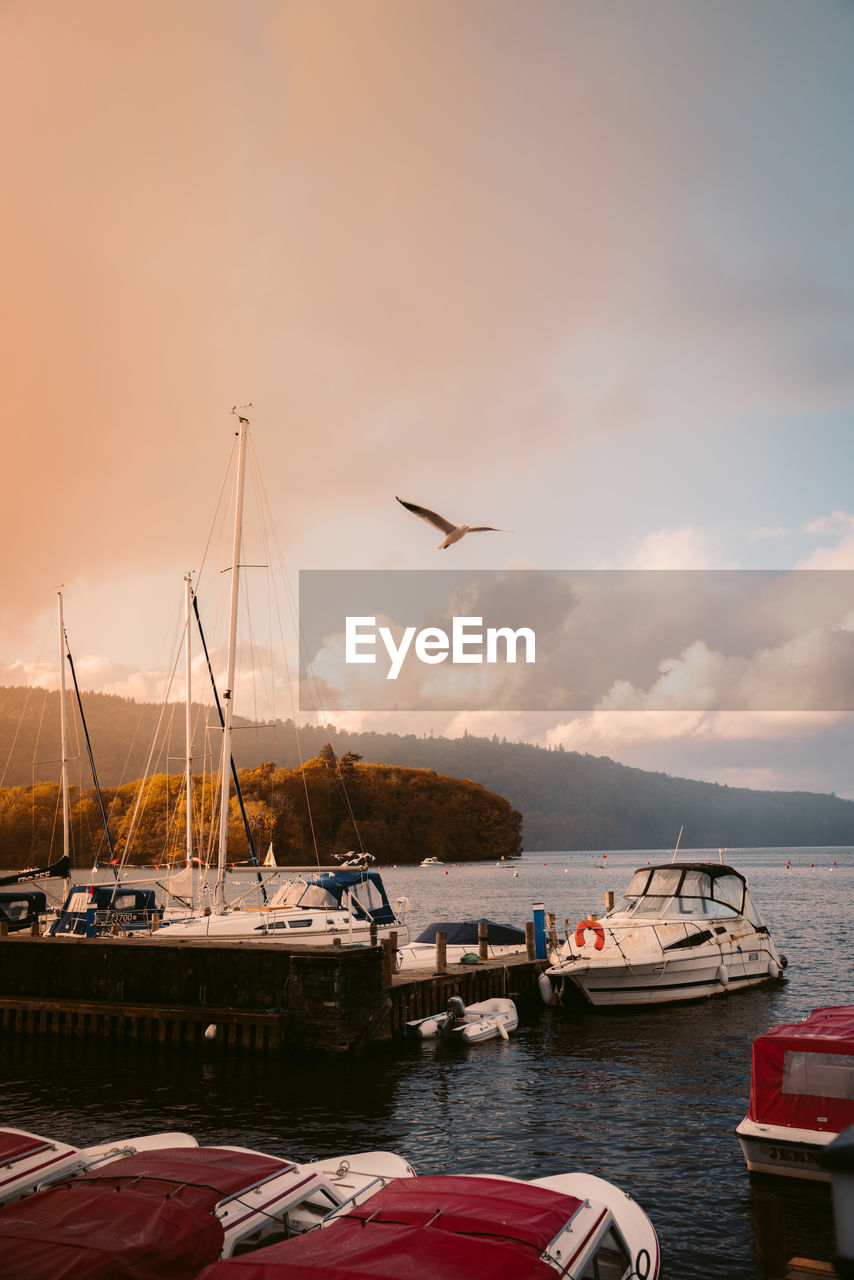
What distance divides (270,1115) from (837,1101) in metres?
11.0

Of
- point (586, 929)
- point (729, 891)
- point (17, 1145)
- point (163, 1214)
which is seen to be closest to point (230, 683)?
point (586, 929)

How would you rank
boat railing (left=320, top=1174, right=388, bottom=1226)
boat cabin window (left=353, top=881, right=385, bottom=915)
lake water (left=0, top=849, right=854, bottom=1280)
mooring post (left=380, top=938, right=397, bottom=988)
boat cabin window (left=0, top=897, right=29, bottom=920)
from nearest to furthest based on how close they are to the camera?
boat railing (left=320, top=1174, right=388, bottom=1226)
lake water (left=0, top=849, right=854, bottom=1280)
mooring post (left=380, top=938, right=397, bottom=988)
boat cabin window (left=353, top=881, right=385, bottom=915)
boat cabin window (left=0, top=897, right=29, bottom=920)

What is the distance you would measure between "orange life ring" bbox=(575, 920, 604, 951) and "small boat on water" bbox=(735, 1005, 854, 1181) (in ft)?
50.6

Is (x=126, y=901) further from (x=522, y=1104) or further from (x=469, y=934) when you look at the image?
(x=522, y=1104)

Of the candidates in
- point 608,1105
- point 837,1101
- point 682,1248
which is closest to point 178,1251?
point 682,1248

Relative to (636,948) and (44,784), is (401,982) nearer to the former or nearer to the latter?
(636,948)

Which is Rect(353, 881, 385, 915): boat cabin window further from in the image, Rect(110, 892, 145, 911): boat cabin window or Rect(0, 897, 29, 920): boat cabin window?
Rect(0, 897, 29, 920): boat cabin window

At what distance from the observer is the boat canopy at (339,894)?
3048cm

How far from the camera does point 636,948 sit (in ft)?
96.5

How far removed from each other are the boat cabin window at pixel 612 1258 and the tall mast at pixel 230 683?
73.7ft

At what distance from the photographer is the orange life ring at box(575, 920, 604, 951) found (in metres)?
29.1

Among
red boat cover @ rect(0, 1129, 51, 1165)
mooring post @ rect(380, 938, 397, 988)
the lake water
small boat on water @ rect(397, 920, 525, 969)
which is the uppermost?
red boat cover @ rect(0, 1129, 51, 1165)

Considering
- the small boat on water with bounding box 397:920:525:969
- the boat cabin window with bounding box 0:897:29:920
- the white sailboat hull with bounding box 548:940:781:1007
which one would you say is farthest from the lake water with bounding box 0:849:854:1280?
the boat cabin window with bounding box 0:897:29:920

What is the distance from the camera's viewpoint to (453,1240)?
7164mm
